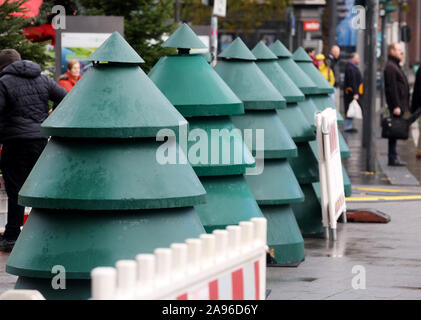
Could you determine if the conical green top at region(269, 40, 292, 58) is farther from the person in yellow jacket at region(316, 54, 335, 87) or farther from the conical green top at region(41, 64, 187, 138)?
the person in yellow jacket at region(316, 54, 335, 87)

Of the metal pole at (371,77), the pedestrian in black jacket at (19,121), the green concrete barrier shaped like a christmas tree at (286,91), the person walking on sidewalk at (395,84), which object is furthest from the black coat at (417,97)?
the pedestrian in black jacket at (19,121)

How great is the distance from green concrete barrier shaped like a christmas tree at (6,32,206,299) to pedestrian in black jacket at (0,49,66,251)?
446 cm

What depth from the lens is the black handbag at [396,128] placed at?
19469 millimetres

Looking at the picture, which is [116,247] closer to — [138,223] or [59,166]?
[138,223]

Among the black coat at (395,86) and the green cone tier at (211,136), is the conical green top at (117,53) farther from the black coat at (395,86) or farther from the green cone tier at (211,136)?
the black coat at (395,86)

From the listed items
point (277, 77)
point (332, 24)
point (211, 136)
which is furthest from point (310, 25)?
point (211, 136)

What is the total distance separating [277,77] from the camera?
11.3 m

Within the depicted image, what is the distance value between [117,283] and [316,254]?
731 centimetres

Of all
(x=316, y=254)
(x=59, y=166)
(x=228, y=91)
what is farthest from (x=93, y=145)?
(x=316, y=254)

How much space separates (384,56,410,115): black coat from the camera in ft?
64.3

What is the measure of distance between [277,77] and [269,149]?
1494 mm

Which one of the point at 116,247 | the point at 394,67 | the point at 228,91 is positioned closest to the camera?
the point at 116,247

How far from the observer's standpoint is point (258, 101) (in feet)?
32.9
